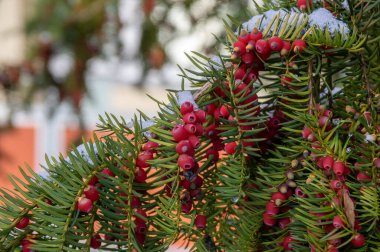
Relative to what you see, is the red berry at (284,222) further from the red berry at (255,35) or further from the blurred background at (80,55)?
the blurred background at (80,55)

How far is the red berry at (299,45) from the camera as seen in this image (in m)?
0.31

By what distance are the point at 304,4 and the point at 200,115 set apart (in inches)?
4.0

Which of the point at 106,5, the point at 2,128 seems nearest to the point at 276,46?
the point at 106,5

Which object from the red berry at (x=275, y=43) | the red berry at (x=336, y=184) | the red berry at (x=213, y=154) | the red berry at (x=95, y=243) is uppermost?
the red berry at (x=275, y=43)

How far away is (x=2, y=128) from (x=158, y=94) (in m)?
1.90

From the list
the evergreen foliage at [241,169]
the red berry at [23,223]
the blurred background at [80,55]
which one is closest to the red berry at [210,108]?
the evergreen foliage at [241,169]

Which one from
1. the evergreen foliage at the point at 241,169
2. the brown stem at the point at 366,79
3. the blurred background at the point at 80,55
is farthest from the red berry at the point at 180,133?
the blurred background at the point at 80,55

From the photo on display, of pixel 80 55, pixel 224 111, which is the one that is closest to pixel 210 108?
pixel 224 111

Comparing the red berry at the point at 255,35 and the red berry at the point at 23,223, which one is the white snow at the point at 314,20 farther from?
the red berry at the point at 23,223

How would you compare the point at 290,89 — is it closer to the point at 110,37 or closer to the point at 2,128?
the point at 110,37

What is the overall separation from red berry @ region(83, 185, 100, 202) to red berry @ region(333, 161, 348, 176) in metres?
0.12

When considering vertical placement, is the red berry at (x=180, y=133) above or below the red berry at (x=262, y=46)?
below

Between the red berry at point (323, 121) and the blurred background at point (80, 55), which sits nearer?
the red berry at point (323, 121)

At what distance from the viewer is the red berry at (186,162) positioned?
288 mm
